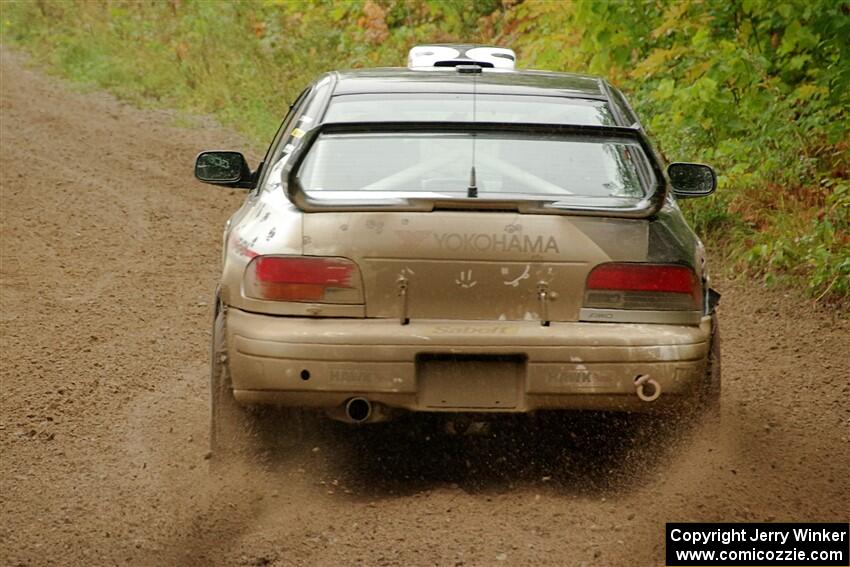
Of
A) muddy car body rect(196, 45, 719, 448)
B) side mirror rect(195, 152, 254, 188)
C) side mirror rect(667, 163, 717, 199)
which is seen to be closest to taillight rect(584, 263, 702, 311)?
muddy car body rect(196, 45, 719, 448)

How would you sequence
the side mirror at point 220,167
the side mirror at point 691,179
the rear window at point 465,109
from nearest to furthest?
1. the rear window at point 465,109
2. the side mirror at point 691,179
3. the side mirror at point 220,167

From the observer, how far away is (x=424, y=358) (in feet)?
14.4

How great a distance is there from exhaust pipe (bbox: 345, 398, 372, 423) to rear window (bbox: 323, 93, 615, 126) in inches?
46.0

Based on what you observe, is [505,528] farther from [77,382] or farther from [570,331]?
[77,382]

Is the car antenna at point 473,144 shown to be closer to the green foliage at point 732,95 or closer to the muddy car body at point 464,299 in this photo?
the muddy car body at point 464,299

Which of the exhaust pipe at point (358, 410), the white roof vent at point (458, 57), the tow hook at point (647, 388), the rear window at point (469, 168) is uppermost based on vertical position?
the rear window at point (469, 168)

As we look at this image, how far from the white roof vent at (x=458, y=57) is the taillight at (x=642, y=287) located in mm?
3927

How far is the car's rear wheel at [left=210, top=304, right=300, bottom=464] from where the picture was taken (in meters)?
4.73

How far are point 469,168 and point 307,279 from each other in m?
0.81

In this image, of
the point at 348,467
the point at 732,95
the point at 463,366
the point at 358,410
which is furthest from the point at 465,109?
the point at 732,95

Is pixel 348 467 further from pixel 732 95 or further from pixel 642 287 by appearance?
pixel 732 95

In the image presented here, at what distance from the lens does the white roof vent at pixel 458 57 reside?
8359 millimetres

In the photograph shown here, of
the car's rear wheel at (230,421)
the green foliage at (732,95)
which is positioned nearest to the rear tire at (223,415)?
the car's rear wheel at (230,421)

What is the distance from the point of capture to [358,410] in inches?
177
